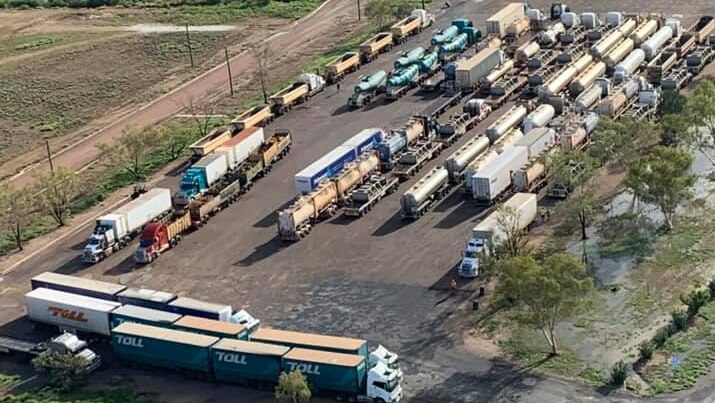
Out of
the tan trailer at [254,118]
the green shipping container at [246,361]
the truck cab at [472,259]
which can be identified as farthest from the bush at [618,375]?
the tan trailer at [254,118]

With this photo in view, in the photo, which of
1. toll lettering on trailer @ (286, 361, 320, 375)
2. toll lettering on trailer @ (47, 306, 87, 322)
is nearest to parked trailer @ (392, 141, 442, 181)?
toll lettering on trailer @ (47, 306, 87, 322)

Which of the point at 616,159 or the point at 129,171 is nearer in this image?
the point at 616,159

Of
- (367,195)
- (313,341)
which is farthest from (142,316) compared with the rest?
(367,195)

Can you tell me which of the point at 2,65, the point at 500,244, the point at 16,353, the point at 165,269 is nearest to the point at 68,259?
the point at 165,269

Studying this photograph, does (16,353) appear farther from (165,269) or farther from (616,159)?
(616,159)

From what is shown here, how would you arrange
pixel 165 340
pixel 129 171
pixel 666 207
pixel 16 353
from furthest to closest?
pixel 129 171
pixel 666 207
pixel 16 353
pixel 165 340

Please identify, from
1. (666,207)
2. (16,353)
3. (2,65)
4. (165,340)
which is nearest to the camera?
(165,340)
